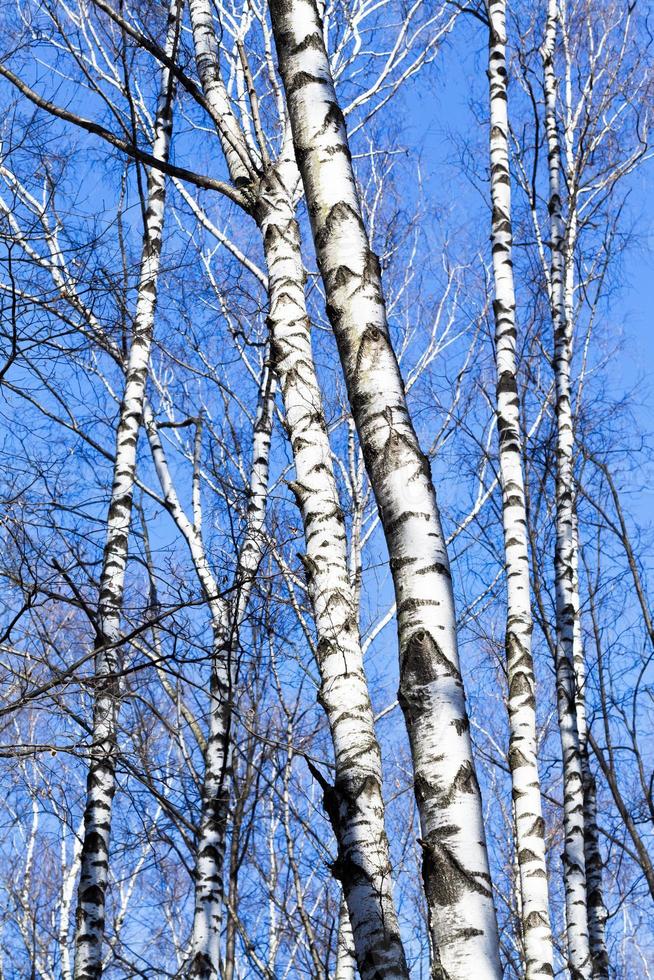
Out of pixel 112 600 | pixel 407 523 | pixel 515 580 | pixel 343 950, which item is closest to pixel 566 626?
pixel 515 580

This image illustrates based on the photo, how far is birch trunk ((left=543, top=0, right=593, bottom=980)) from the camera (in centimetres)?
512

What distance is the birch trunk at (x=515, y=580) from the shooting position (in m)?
4.43

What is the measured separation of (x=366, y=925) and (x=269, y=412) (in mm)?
4635

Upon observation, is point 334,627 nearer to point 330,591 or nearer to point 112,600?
point 330,591

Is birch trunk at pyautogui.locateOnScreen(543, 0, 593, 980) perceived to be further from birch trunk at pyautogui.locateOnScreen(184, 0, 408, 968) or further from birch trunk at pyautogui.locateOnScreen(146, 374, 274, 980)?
birch trunk at pyautogui.locateOnScreen(184, 0, 408, 968)

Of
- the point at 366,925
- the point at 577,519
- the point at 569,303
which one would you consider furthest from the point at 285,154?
the point at 366,925

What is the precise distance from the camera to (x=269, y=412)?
A: 667 cm

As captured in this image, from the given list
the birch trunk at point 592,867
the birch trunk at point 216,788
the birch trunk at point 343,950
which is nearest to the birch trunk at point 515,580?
the birch trunk at point 592,867

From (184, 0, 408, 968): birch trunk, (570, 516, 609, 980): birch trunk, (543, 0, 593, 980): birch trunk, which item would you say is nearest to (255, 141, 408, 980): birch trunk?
(184, 0, 408, 968): birch trunk

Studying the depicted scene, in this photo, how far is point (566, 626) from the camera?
559 centimetres

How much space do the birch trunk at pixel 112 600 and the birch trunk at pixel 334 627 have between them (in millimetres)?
516

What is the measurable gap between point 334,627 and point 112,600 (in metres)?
2.37

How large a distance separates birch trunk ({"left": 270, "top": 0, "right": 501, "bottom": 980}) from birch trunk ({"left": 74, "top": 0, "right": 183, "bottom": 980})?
991mm

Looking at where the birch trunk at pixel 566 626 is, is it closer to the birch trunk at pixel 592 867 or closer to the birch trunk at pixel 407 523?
the birch trunk at pixel 592 867
